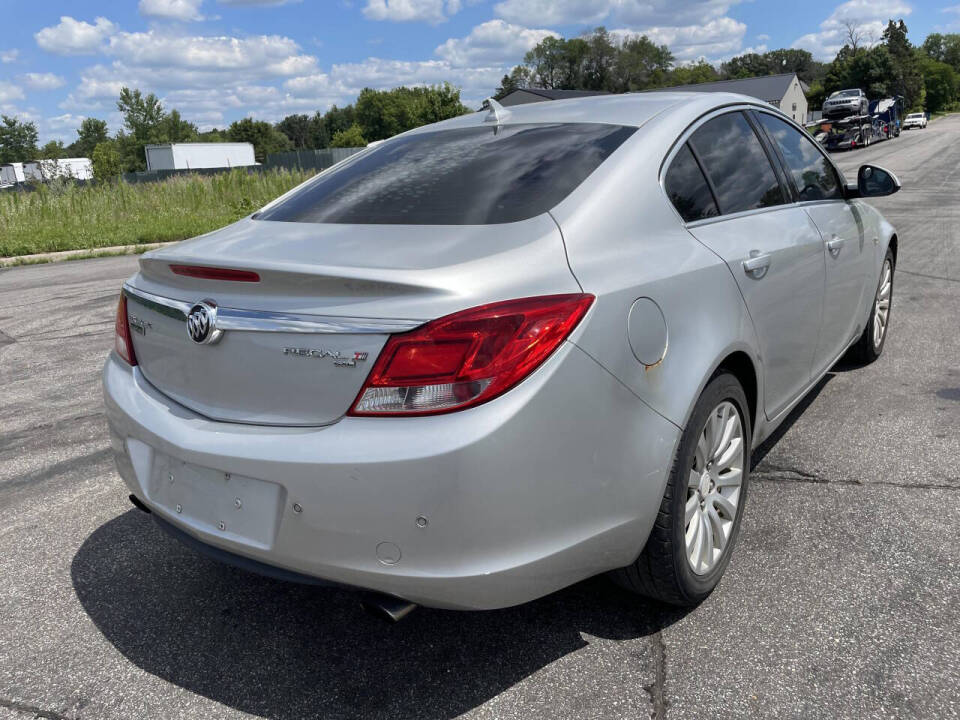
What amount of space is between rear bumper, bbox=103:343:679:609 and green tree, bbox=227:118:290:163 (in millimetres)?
137004

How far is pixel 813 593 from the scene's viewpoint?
2744mm

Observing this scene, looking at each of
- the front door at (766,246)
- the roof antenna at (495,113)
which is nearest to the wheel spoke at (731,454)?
the front door at (766,246)

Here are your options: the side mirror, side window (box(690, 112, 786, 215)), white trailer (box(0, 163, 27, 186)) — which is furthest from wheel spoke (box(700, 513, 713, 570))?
white trailer (box(0, 163, 27, 186))

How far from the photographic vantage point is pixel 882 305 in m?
5.31

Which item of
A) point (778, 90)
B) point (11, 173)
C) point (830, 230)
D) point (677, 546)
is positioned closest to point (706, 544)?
point (677, 546)

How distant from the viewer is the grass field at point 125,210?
1544 cm

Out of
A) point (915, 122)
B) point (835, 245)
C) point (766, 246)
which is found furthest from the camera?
point (915, 122)

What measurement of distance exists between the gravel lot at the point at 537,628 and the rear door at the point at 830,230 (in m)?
0.61

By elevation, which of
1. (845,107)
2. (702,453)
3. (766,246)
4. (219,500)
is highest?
(845,107)

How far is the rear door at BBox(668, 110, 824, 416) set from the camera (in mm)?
2893

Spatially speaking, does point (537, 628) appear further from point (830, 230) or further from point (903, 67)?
point (903, 67)

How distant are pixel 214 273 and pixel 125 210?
18016mm

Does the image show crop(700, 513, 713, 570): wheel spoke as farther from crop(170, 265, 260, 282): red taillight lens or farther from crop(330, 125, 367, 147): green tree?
crop(330, 125, 367, 147): green tree

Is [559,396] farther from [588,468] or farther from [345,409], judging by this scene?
[345,409]
